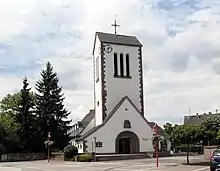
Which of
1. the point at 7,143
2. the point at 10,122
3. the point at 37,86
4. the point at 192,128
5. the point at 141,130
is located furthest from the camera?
the point at 10,122

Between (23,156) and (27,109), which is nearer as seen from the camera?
(23,156)

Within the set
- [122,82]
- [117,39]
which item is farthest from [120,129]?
[117,39]

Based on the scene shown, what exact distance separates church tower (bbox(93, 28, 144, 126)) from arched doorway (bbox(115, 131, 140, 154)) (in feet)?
11.1

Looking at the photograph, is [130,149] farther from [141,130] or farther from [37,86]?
[37,86]

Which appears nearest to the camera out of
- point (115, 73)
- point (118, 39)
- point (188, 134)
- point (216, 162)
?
point (216, 162)

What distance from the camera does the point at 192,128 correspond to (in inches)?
1390

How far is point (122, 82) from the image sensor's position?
60.6 m

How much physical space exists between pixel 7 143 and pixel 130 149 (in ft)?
58.6

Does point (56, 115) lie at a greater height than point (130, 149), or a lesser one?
greater

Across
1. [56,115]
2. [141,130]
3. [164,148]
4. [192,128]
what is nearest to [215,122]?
[164,148]

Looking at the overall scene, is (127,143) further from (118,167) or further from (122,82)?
(118,167)

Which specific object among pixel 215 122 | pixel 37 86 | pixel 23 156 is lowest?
pixel 23 156

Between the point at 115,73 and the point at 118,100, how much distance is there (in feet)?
12.2

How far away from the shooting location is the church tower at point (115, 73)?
195 feet
